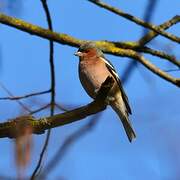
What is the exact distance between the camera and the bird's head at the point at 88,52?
230 inches

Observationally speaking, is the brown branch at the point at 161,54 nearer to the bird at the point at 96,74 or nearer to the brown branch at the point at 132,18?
the brown branch at the point at 132,18

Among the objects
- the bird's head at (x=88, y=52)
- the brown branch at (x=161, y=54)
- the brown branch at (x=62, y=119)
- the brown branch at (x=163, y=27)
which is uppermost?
the bird's head at (x=88, y=52)

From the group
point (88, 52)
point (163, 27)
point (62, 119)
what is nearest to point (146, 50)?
point (163, 27)

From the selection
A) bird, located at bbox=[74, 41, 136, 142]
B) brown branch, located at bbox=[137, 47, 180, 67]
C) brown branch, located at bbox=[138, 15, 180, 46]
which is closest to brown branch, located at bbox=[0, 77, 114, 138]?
brown branch, located at bbox=[137, 47, 180, 67]

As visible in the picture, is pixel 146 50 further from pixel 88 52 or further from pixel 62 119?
pixel 62 119

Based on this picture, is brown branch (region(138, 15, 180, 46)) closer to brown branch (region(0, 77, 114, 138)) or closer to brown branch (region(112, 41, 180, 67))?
brown branch (region(112, 41, 180, 67))

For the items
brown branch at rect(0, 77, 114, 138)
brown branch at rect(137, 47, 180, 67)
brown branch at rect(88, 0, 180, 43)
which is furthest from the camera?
brown branch at rect(137, 47, 180, 67)

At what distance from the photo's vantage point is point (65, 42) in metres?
5.25

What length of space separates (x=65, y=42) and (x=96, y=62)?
0.96 m

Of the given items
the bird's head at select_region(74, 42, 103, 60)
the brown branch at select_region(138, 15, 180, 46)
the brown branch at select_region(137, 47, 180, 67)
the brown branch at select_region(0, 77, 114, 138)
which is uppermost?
the bird's head at select_region(74, 42, 103, 60)

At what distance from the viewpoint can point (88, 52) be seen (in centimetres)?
613

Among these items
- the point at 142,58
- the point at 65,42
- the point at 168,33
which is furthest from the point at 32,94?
the point at 168,33

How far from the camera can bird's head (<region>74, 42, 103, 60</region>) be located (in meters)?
5.85

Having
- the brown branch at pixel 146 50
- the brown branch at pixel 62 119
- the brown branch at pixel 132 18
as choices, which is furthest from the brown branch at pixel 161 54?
the brown branch at pixel 62 119
